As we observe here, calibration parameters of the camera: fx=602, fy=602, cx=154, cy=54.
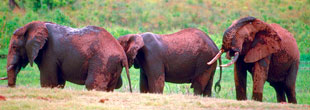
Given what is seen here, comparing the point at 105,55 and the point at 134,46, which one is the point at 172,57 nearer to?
the point at 134,46

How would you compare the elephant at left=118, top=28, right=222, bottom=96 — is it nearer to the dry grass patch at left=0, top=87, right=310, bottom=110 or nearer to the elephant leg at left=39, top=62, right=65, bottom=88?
the elephant leg at left=39, top=62, right=65, bottom=88

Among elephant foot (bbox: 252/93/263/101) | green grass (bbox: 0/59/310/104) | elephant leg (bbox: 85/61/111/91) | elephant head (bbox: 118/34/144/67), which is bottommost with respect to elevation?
green grass (bbox: 0/59/310/104)

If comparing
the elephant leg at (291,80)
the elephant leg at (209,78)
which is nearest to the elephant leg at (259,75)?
the elephant leg at (291,80)

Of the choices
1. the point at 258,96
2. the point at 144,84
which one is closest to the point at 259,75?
the point at 258,96

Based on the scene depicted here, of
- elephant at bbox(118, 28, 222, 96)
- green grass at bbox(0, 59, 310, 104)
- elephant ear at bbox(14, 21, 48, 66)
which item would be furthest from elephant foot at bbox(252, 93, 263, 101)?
elephant ear at bbox(14, 21, 48, 66)

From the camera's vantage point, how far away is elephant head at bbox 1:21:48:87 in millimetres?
13969

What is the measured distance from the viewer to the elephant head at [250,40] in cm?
1366

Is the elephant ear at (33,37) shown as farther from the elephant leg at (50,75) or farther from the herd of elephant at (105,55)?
the elephant leg at (50,75)

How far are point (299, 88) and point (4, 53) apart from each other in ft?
46.0

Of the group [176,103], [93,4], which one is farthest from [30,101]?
[93,4]

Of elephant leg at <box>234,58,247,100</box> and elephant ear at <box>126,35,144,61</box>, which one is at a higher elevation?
elephant ear at <box>126,35,144,61</box>

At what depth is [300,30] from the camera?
138 ft

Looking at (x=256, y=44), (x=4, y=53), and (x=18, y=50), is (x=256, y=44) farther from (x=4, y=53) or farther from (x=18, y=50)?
(x=4, y=53)

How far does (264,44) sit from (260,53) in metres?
0.28
